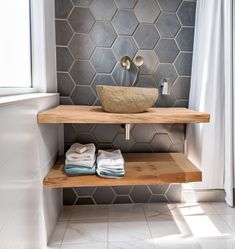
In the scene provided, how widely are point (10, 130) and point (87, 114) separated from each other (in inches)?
19.8

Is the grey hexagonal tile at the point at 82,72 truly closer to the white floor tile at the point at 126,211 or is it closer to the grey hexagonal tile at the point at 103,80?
the grey hexagonal tile at the point at 103,80

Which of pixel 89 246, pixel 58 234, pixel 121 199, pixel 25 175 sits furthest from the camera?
pixel 121 199

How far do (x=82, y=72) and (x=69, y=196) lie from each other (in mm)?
932

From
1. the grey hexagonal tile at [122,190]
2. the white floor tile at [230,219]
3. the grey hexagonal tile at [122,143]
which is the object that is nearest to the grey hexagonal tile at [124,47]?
the grey hexagonal tile at [122,143]

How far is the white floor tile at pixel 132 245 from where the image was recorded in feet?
4.45

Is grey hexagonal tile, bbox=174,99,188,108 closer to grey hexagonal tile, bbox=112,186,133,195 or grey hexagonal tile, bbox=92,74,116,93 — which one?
grey hexagonal tile, bbox=92,74,116,93

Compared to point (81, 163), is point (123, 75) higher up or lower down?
higher up

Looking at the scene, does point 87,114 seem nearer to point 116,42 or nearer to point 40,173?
point 40,173

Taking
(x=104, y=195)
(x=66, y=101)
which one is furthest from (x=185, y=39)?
(x=104, y=195)

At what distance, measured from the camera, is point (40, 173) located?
124 centimetres

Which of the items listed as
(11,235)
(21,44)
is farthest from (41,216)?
(21,44)

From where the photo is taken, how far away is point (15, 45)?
→ 50.4 inches

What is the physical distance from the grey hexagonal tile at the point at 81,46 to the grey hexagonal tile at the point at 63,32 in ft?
0.13

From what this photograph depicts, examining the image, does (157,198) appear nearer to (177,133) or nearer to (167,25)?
(177,133)
